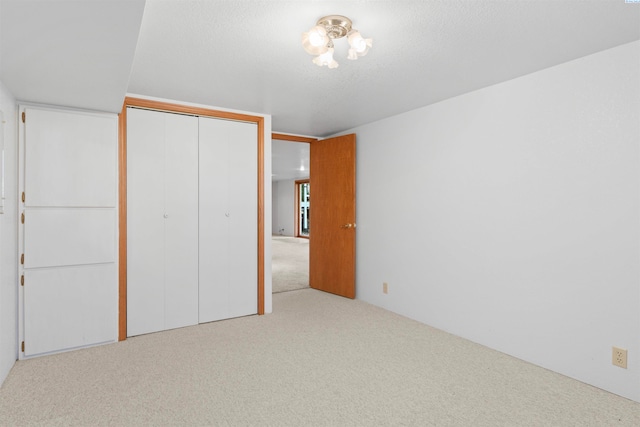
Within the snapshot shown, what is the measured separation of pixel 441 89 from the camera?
3049mm

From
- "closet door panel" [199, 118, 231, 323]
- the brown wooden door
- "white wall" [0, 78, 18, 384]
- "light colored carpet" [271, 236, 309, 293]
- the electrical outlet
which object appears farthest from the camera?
"light colored carpet" [271, 236, 309, 293]

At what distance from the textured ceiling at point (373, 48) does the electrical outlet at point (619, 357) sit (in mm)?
1911

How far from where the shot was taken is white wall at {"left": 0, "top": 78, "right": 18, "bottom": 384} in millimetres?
2363

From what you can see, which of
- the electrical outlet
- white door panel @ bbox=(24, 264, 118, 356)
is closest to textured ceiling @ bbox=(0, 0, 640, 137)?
white door panel @ bbox=(24, 264, 118, 356)

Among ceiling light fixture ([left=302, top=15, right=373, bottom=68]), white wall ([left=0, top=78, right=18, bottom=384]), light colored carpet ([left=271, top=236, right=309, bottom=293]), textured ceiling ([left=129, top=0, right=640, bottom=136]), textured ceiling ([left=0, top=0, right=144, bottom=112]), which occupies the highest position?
textured ceiling ([left=129, top=0, right=640, bottom=136])

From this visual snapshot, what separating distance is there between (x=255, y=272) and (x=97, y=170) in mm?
1777

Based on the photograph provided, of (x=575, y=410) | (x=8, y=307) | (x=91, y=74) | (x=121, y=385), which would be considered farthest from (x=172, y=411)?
(x=575, y=410)

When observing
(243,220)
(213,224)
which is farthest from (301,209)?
(213,224)

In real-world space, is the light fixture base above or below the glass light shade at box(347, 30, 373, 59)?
above

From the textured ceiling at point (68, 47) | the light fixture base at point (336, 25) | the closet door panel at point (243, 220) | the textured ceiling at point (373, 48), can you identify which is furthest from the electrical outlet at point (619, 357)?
the textured ceiling at point (68, 47)

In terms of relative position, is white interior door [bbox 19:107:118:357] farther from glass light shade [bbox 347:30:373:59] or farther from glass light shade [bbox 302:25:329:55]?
glass light shade [bbox 347:30:373:59]

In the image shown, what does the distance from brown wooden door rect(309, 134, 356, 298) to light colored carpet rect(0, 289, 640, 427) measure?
1406mm

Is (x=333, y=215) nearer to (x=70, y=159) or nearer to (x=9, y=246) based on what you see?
(x=70, y=159)

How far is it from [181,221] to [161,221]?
181 millimetres
